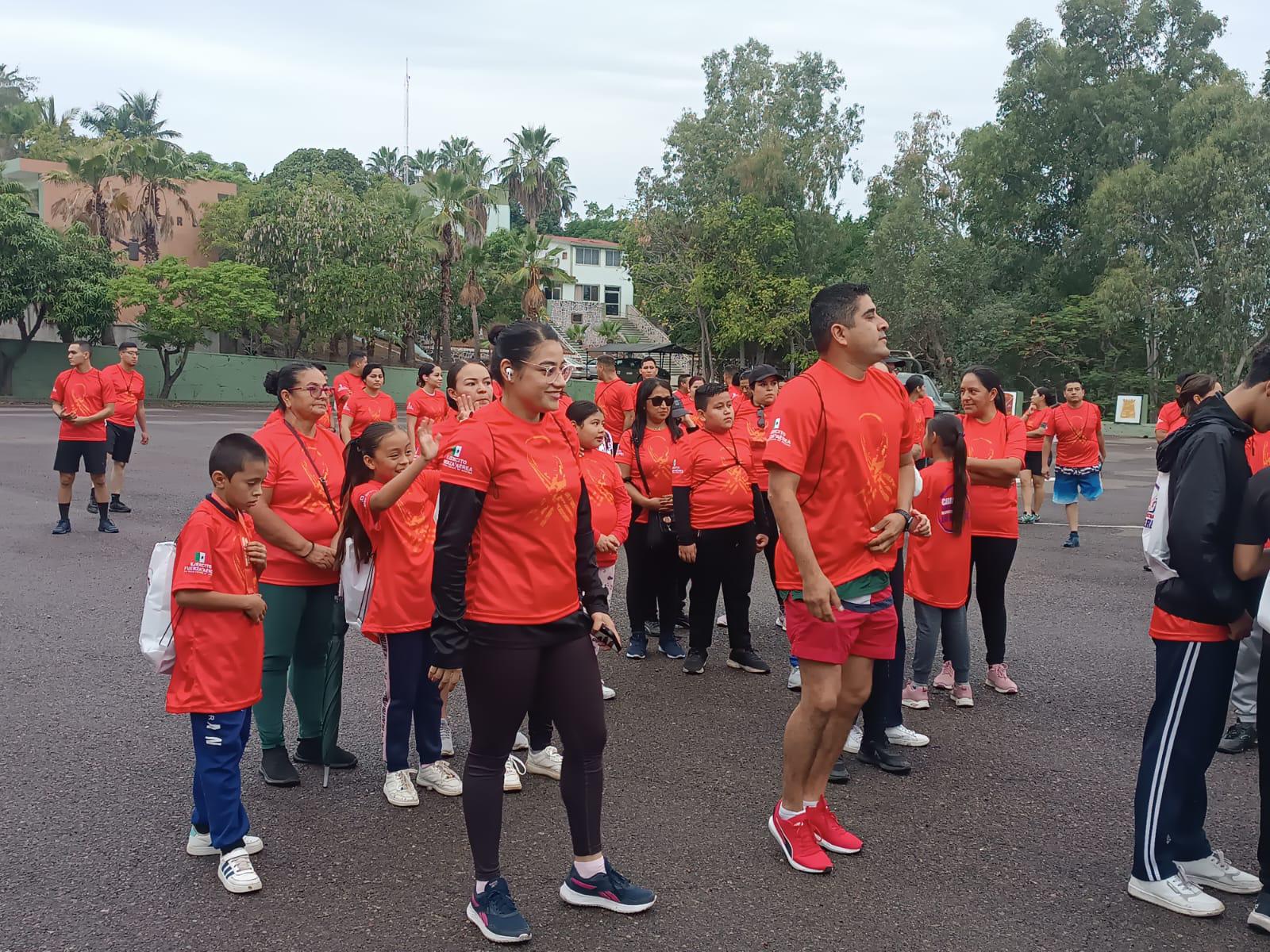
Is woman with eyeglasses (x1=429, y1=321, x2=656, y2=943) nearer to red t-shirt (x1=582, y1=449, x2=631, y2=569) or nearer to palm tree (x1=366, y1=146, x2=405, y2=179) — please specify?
red t-shirt (x1=582, y1=449, x2=631, y2=569)

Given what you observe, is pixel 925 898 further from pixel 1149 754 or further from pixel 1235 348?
pixel 1235 348

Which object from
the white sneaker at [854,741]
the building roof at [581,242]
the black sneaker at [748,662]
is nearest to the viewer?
the white sneaker at [854,741]

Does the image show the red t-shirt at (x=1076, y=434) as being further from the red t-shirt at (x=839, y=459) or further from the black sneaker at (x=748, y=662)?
the red t-shirt at (x=839, y=459)

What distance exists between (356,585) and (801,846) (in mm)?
2173

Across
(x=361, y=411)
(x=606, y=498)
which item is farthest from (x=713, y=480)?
(x=361, y=411)

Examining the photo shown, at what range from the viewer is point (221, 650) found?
12.7 feet

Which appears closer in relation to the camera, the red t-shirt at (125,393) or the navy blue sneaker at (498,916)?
the navy blue sneaker at (498,916)

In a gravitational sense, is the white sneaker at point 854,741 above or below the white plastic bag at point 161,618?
below

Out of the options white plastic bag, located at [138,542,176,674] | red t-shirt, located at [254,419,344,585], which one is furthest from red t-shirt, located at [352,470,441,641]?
white plastic bag, located at [138,542,176,674]

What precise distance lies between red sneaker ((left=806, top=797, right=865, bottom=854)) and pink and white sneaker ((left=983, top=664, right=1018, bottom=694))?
8.24 ft

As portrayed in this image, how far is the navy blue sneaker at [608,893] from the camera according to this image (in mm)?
3588

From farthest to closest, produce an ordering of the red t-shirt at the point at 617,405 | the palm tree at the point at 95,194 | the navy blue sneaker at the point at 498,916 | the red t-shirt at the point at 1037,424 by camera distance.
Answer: the palm tree at the point at 95,194 → the red t-shirt at the point at 1037,424 → the red t-shirt at the point at 617,405 → the navy blue sneaker at the point at 498,916

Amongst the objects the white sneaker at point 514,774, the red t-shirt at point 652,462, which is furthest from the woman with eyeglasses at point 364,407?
the white sneaker at point 514,774

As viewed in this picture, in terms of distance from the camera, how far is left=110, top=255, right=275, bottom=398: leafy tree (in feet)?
123
